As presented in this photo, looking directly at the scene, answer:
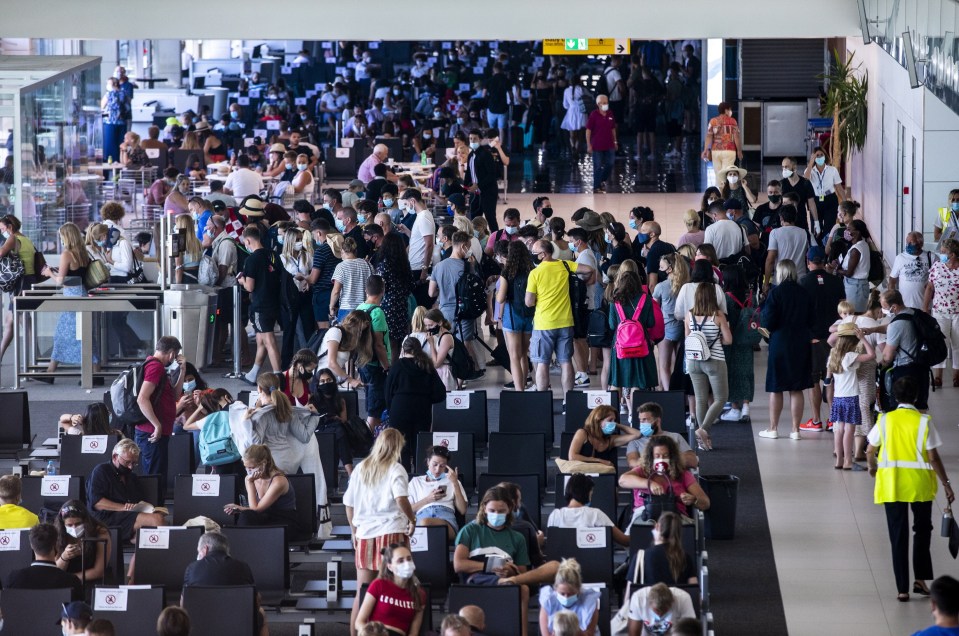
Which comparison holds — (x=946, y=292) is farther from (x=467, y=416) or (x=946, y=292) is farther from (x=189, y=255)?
(x=189, y=255)

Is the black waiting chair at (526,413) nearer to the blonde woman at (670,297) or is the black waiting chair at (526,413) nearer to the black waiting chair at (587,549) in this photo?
the blonde woman at (670,297)

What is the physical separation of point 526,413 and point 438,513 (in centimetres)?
270

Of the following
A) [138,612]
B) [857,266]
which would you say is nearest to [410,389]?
[138,612]

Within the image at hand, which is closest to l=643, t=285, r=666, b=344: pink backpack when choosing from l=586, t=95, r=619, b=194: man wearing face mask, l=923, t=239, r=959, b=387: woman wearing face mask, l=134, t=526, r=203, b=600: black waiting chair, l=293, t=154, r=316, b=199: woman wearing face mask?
l=923, t=239, r=959, b=387: woman wearing face mask

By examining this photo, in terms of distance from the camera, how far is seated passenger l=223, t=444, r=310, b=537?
379 inches

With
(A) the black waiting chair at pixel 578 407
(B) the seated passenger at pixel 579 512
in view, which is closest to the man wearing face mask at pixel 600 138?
(A) the black waiting chair at pixel 578 407

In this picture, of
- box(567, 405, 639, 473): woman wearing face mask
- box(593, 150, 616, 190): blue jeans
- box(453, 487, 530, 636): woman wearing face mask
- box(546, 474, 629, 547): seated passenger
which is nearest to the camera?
box(453, 487, 530, 636): woman wearing face mask

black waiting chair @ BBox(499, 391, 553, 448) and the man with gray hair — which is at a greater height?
the man with gray hair

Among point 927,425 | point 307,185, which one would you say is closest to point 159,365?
point 927,425

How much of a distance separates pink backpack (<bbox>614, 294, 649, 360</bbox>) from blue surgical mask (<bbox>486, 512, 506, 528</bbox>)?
435 centimetres

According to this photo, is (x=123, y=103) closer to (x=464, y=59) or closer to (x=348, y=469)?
(x=464, y=59)

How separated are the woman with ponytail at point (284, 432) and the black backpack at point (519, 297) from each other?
3.57 meters

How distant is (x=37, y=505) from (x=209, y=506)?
3.88 feet

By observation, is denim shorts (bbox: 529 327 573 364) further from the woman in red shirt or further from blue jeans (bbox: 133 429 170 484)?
the woman in red shirt
